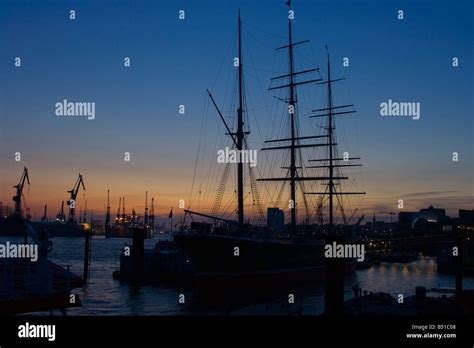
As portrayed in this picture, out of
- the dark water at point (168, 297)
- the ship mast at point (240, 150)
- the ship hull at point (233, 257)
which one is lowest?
the dark water at point (168, 297)

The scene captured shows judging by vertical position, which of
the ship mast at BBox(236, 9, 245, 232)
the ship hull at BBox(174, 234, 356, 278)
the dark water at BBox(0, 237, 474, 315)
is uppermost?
the ship mast at BBox(236, 9, 245, 232)

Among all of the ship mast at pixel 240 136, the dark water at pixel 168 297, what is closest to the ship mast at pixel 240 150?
the ship mast at pixel 240 136

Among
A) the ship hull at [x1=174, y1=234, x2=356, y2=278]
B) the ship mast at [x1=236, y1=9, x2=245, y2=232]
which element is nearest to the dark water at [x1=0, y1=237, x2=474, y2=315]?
the ship hull at [x1=174, y1=234, x2=356, y2=278]

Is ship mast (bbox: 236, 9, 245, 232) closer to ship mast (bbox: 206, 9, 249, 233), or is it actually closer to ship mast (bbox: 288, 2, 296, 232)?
ship mast (bbox: 206, 9, 249, 233)

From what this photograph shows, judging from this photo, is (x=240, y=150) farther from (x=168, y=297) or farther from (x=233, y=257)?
(x=168, y=297)

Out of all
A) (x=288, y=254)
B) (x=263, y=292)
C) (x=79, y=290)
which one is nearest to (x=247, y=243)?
(x=263, y=292)

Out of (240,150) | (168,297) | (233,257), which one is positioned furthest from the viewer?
(240,150)

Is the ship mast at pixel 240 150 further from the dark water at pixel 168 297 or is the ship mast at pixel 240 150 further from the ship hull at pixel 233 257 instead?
the dark water at pixel 168 297

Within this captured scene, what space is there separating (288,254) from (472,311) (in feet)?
131

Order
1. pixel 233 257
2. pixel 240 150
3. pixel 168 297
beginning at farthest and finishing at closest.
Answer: pixel 240 150 < pixel 233 257 < pixel 168 297

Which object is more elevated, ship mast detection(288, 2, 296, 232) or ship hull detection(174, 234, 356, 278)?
ship mast detection(288, 2, 296, 232)

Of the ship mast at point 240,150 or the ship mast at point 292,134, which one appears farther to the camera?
the ship mast at point 292,134

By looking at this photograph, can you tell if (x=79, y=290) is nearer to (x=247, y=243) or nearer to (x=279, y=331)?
(x=247, y=243)

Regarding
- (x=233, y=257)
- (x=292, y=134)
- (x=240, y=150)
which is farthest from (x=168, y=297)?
(x=292, y=134)
